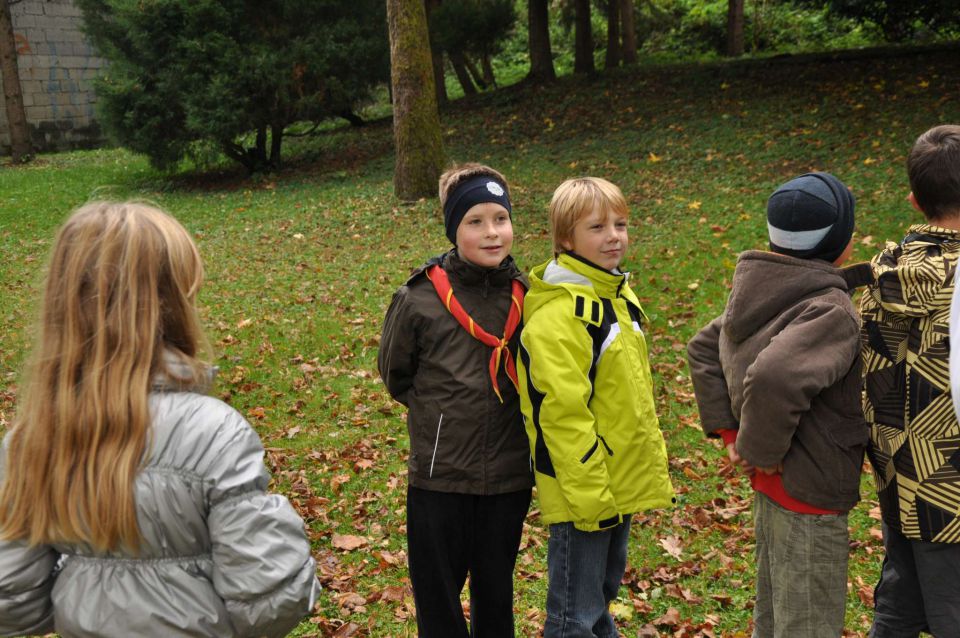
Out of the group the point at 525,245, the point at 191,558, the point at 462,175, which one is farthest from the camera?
the point at 525,245

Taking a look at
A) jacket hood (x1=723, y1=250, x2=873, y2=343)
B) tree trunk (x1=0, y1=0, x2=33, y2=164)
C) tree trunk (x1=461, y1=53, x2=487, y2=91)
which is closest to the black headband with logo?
jacket hood (x1=723, y1=250, x2=873, y2=343)

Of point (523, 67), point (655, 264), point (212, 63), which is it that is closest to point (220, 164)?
point (212, 63)

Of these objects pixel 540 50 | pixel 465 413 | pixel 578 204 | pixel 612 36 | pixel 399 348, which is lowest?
pixel 465 413

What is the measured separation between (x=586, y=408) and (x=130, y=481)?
1.54 meters

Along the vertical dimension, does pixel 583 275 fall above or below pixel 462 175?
below

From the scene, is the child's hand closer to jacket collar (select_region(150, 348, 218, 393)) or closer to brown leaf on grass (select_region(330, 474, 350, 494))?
jacket collar (select_region(150, 348, 218, 393))

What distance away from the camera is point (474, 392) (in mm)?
3203

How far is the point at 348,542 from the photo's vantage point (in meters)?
5.12

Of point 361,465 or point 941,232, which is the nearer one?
point 941,232

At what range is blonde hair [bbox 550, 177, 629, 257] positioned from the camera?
10.5 ft

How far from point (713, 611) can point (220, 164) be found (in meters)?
16.4

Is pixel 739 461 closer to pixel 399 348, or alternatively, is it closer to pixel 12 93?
pixel 399 348

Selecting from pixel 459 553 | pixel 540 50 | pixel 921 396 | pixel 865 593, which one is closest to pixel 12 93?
pixel 540 50

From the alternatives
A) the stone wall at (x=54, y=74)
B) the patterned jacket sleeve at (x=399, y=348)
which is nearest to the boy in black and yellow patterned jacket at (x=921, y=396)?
the patterned jacket sleeve at (x=399, y=348)
